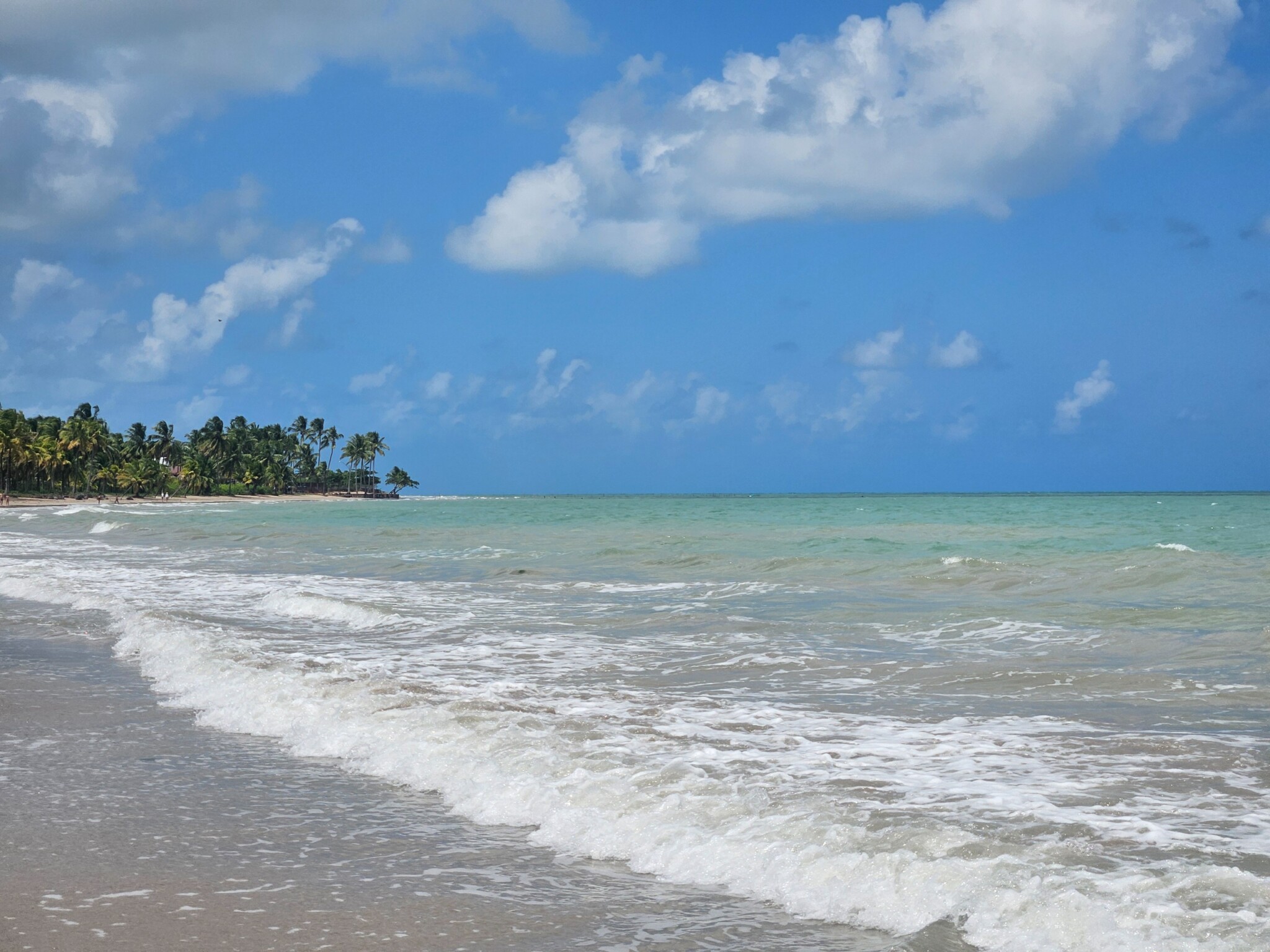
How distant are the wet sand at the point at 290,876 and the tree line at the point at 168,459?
351ft

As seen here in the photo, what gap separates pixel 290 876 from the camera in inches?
184

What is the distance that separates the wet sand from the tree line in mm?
107095

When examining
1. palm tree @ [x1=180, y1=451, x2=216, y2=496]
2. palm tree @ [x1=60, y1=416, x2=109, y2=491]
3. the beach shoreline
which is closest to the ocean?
the beach shoreline

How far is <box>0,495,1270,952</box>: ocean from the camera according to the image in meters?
4.47

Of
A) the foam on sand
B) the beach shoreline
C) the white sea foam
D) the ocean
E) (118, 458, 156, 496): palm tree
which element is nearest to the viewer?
the foam on sand

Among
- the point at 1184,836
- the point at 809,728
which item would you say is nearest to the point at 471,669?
the point at 809,728

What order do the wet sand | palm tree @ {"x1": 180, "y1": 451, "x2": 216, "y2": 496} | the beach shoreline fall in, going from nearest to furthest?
the wet sand
the beach shoreline
palm tree @ {"x1": 180, "y1": 451, "x2": 216, "y2": 496}

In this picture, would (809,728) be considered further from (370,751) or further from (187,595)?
(187,595)

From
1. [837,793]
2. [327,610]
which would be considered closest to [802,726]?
[837,793]

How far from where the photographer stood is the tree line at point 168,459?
10888 centimetres

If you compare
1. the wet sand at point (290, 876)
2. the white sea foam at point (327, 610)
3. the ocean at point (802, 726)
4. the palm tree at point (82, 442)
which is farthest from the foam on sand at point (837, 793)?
the palm tree at point (82, 442)

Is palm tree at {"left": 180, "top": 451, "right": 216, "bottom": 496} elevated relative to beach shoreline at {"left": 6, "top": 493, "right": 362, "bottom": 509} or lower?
elevated

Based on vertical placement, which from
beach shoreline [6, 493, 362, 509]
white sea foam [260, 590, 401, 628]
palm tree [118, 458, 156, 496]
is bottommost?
white sea foam [260, 590, 401, 628]

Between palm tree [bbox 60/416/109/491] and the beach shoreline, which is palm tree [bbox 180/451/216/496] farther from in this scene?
palm tree [bbox 60/416/109/491]
